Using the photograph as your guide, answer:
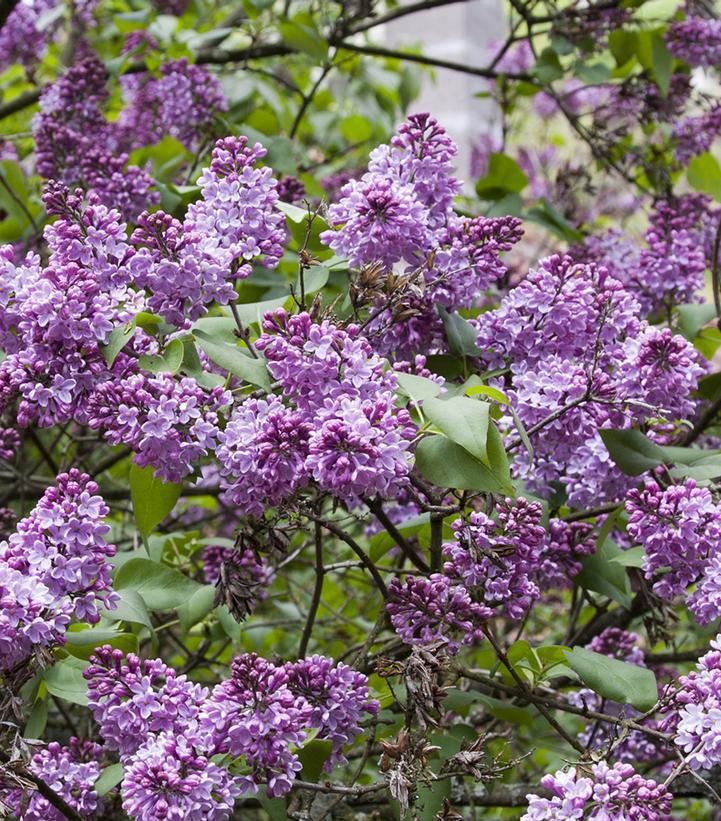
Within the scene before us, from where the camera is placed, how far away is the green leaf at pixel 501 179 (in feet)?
9.58

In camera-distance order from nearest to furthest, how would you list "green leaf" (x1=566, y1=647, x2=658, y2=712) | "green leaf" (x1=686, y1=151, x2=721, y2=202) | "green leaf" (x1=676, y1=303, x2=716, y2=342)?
"green leaf" (x1=566, y1=647, x2=658, y2=712) < "green leaf" (x1=676, y1=303, x2=716, y2=342) < "green leaf" (x1=686, y1=151, x2=721, y2=202)

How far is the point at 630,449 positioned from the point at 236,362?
2.11 feet

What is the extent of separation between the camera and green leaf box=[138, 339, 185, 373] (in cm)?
153

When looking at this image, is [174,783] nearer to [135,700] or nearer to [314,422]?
[135,700]

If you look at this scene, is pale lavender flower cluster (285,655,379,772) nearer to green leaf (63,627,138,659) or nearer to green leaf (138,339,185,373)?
green leaf (63,627,138,659)

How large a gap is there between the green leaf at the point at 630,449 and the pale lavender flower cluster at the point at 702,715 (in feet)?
1.20

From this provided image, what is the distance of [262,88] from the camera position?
10.6 feet

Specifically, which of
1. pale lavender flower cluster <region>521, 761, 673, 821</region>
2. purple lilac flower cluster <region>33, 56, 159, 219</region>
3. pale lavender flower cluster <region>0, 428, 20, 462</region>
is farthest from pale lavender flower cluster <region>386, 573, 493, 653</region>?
purple lilac flower cluster <region>33, 56, 159, 219</region>

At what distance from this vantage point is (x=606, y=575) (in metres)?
1.91

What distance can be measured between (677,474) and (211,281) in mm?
772

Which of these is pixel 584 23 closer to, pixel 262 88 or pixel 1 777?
pixel 262 88

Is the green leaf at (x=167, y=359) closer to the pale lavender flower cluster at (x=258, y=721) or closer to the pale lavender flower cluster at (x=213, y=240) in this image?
the pale lavender flower cluster at (x=213, y=240)

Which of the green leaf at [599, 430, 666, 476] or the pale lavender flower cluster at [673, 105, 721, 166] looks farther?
the pale lavender flower cluster at [673, 105, 721, 166]

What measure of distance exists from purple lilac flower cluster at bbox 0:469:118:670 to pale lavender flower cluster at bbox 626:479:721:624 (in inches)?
29.9
